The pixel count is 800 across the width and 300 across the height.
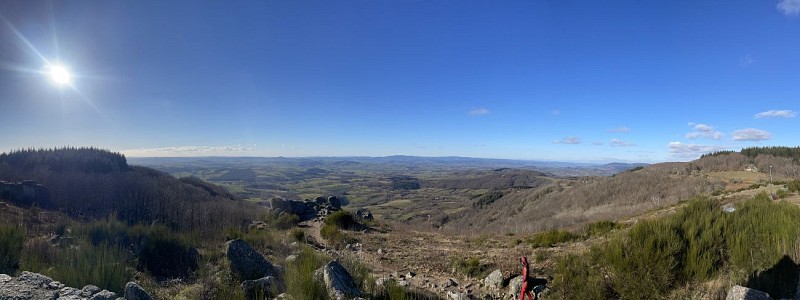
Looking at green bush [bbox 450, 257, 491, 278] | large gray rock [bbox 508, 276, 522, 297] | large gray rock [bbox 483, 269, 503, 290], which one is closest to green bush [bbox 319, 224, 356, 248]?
green bush [bbox 450, 257, 491, 278]

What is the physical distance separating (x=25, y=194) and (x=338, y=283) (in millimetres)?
26235

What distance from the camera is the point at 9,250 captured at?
5465 mm

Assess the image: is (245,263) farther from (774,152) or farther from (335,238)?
(774,152)

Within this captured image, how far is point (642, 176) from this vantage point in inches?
1806

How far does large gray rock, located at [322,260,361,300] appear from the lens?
4.55m

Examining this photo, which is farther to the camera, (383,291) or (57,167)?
(57,167)

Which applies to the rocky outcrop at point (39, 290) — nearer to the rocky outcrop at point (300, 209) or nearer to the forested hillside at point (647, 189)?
the rocky outcrop at point (300, 209)

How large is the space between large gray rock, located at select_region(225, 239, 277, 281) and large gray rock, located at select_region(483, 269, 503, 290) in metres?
4.61

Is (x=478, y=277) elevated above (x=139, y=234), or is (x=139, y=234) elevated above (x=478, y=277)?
(x=139, y=234)

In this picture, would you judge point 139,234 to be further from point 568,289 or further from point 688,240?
point 688,240

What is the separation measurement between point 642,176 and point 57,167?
6793 centimetres

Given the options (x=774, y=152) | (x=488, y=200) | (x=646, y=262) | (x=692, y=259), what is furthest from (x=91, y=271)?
(x=488, y=200)

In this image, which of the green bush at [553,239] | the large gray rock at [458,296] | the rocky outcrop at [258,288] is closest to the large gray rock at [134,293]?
the rocky outcrop at [258,288]

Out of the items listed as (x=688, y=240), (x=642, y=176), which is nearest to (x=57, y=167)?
(x=688, y=240)
